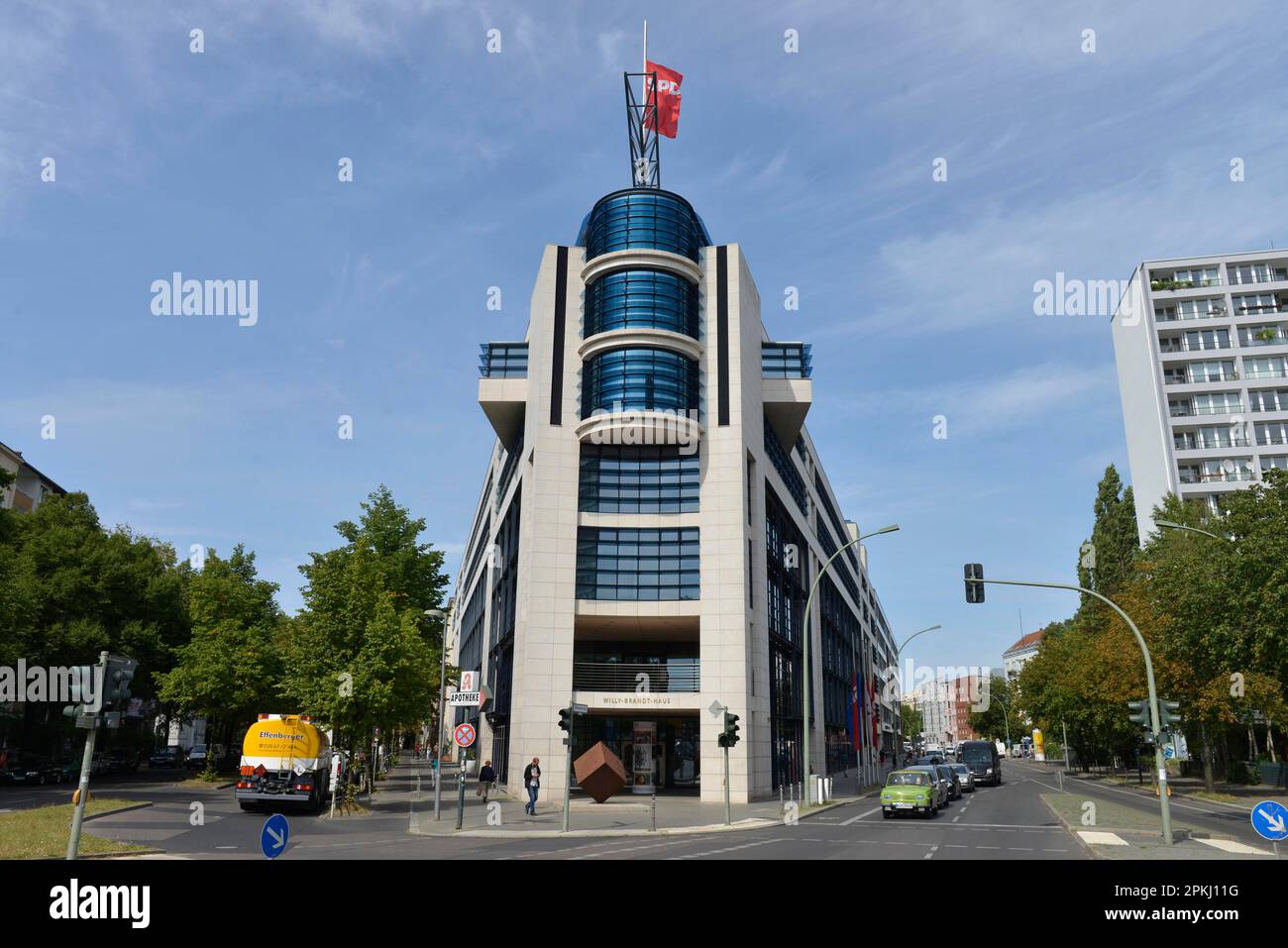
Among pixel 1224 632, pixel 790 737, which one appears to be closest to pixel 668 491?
pixel 790 737

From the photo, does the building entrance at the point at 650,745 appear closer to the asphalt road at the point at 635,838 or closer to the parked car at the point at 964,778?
the asphalt road at the point at 635,838

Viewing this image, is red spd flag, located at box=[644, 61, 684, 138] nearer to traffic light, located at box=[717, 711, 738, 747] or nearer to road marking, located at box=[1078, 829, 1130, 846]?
traffic light, located at box=[717, 711, 738, 747]

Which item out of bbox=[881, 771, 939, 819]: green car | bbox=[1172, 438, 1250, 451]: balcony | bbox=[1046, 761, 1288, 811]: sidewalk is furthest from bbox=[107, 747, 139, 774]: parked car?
bbox=[1172, 438, 1250, 451]: balcony

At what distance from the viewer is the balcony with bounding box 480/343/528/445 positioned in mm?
43281

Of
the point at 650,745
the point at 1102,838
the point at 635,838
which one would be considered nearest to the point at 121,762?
the point at 650,745

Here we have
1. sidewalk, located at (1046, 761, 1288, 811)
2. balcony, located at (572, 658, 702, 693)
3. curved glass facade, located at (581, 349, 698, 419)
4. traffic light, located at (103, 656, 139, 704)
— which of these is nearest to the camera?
traffic light, located at (103, 656, 139, 704)

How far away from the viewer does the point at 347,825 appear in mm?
25062

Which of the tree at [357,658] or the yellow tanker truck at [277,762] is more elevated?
the tree at [357,658]

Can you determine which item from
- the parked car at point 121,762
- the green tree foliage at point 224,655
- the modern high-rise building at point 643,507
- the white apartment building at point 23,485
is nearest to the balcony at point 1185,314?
the modern high-rise building at point 643,507

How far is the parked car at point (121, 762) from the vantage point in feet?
168

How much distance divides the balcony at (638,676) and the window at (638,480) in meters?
7.10

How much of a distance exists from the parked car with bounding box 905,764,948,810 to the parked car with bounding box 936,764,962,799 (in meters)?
0.85
